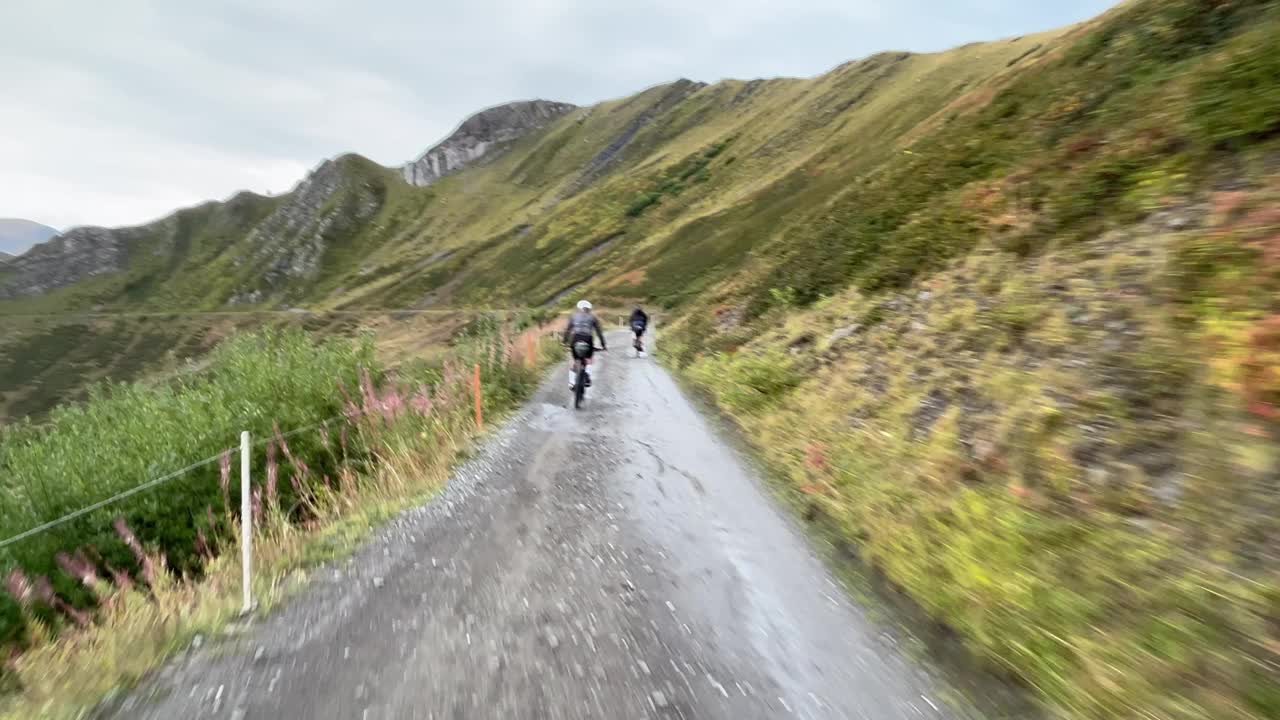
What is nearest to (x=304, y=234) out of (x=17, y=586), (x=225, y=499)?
(x=225, y=499)

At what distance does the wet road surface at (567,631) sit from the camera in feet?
11.9

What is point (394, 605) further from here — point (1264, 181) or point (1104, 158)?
point (1104, 158)

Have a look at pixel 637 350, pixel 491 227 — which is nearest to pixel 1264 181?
pixel 637 350

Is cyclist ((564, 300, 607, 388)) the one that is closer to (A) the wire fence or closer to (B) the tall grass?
(B) the tall grass

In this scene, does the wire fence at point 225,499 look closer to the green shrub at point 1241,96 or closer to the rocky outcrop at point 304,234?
the green shrub at point 1241,96

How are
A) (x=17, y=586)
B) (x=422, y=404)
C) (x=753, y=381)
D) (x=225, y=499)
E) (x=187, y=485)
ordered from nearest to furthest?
(x=17, y=586)
(x=225, y=499)
(x=187, y=485)
(x=422, y=404)
(x=753, y=381)

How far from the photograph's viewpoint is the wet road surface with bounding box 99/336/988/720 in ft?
11.9

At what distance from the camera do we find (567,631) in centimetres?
444

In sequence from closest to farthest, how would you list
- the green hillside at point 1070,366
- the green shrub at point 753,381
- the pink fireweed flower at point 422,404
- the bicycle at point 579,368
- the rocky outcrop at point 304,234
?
1. the green hillside at point 1070,366
2. the pink fireweed flower at point 422,404
3. the green shrub at point 753,381
4. the bicycle at point 579,368
5. the rocky outcrop at point 304,234

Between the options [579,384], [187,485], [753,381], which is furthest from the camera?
[579,384]

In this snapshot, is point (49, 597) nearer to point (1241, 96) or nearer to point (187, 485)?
point (187, 485)

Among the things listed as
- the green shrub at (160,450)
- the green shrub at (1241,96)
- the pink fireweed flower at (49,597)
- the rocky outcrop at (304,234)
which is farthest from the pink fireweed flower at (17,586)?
the rocky outcrop at (304,234)

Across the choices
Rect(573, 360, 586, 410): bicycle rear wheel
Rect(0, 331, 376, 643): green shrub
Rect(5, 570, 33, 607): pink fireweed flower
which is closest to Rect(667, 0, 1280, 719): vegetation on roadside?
Rect(573, 360, 586, 410): bicycle rear wheel

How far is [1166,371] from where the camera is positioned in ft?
18.2
